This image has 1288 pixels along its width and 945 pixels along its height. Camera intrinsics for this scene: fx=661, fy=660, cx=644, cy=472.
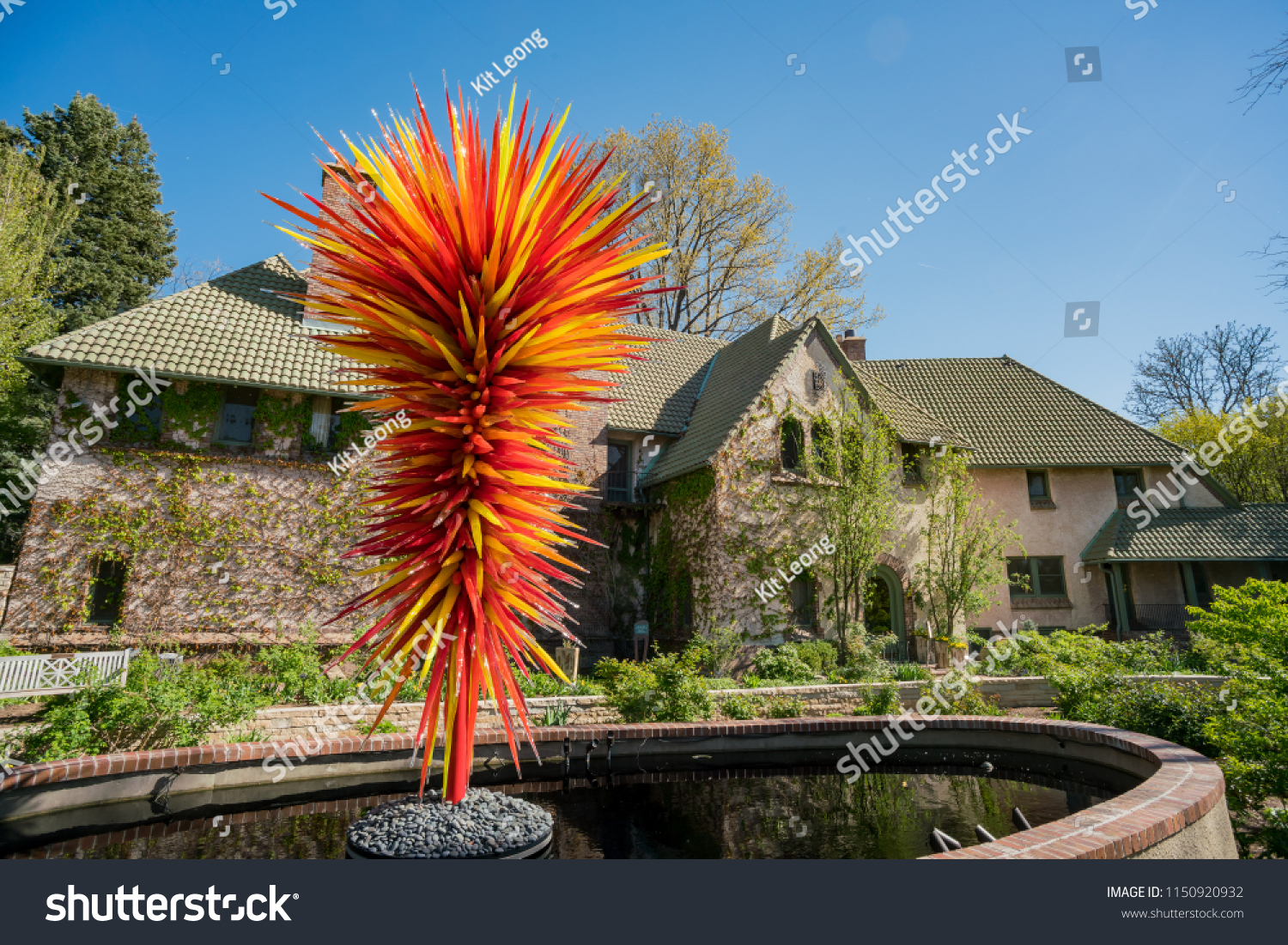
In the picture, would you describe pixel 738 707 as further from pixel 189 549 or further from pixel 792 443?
pixel 189 549

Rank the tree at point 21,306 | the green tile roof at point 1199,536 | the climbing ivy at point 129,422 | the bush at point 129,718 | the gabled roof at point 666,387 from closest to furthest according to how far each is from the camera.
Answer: the bush at point 129,718 < the climbing ivy at point 129,422 < the gabled roof at point 666,387 < the green tile roof at point 1199,536 < the tree at point 21,306

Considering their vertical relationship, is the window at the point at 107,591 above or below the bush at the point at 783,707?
above

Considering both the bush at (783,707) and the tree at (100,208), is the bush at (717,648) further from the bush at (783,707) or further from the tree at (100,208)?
the tree at (100,208)

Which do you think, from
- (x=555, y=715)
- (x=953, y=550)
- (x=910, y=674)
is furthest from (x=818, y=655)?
(x=555, y=715)

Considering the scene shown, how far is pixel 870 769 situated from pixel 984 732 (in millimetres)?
1971

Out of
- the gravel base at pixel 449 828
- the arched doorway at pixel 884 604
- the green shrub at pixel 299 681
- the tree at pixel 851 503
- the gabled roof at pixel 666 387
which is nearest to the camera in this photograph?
the gravel base at pixel 449 828

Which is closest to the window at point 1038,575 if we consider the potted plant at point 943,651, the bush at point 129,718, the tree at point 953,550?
the tree at point 953,550

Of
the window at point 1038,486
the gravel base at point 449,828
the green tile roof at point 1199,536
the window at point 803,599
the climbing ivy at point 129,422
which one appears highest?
the climbing ivy at point 129,422

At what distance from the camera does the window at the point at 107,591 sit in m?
12.9

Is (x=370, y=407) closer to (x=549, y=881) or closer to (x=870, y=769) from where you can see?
(x=549, y=881)

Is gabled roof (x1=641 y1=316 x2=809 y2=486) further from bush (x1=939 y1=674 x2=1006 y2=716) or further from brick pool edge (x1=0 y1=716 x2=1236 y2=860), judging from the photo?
brick pool edge (x1=0 y1=716 x2=1236 y2=860)

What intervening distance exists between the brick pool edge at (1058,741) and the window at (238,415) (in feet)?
29.2

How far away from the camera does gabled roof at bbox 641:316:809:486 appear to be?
55.3 ft

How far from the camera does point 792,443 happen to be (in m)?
17.5
